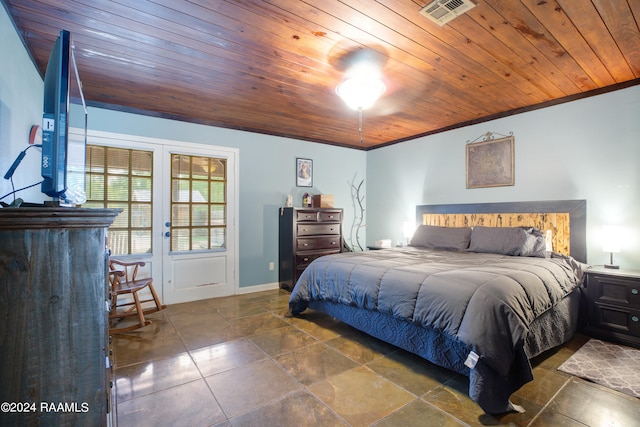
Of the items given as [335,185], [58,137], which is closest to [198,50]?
[58,137]

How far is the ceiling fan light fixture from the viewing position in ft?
8.70

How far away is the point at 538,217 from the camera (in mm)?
3449

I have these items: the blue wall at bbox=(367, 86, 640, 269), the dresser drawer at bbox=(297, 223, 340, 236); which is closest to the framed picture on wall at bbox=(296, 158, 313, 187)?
the dresser drawer at bbox=(297, 223, 340, 236)

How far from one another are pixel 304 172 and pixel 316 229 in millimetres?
966

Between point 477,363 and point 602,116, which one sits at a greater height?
point 602,116

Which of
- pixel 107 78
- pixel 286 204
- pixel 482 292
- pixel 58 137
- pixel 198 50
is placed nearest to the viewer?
pixel 58 137

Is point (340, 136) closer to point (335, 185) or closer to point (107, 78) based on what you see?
point (335, 185)

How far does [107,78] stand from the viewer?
108 inches

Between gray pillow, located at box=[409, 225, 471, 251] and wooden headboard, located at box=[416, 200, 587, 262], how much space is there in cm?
37

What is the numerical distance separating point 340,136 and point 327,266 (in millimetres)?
2571

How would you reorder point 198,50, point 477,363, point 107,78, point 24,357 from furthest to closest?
point 107,78, point 198,50, point 477,363, point 24,357

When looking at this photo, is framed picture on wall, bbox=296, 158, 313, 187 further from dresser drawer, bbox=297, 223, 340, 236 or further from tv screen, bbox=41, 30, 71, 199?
tv screen, bbox=41, 30, 71, 199

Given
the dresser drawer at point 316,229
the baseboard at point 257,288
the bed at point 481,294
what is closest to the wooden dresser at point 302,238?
the dresser drawer at point 316,229

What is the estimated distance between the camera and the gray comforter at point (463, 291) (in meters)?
1.74
